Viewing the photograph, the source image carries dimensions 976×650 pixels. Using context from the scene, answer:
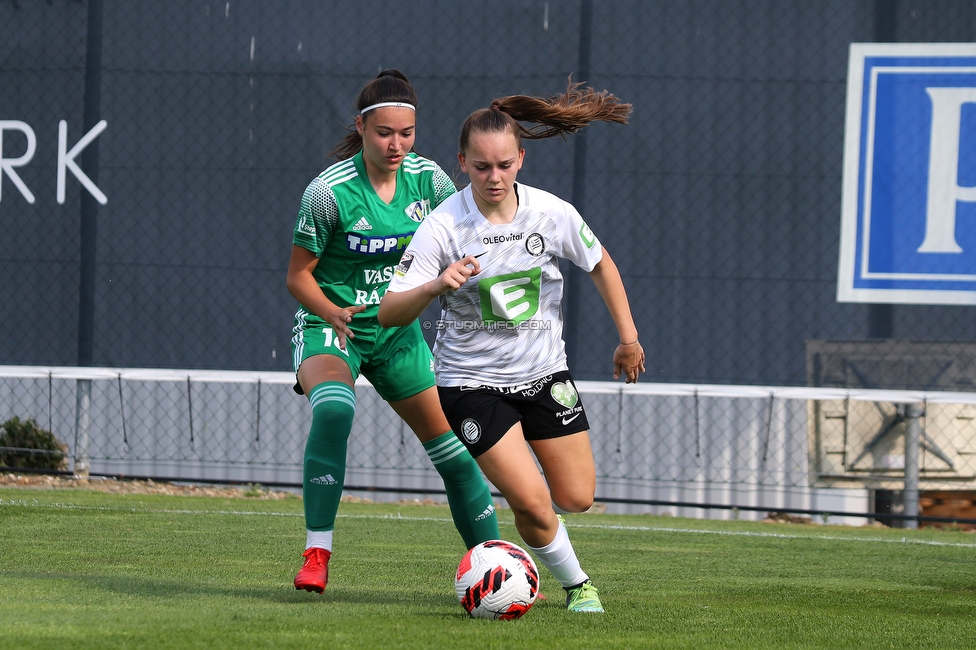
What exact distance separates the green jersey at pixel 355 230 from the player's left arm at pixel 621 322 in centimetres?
78

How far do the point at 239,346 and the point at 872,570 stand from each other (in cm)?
436

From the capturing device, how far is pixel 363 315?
443 cm

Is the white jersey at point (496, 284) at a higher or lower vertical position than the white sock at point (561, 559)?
higher

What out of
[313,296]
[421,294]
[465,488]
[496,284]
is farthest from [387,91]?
[465,488]

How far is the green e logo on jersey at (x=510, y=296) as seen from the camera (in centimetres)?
391

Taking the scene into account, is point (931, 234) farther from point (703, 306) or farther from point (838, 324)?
point (703, 306)

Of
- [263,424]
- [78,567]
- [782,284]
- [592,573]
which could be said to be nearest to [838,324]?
[782,284]

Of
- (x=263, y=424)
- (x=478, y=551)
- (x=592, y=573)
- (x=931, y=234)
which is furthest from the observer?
(x=263, y=424)

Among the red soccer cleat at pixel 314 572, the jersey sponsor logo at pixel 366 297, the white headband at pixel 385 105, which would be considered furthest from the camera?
the jersey sponsor logo at pixel 366 297

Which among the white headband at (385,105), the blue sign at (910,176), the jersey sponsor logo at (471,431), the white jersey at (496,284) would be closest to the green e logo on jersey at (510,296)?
the white jersey at (496,284)

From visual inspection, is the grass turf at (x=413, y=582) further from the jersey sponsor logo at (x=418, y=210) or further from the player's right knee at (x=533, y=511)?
the jersey sponsor logo at (x=418, y=210)

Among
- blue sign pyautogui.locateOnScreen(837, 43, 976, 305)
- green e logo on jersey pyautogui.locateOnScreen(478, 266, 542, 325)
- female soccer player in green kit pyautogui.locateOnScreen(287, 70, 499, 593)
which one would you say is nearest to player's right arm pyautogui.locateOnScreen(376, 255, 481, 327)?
green e logo on jersey pyautogui.locateOnScreen(478, 266, 542, 325)

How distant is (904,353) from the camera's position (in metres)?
7.46

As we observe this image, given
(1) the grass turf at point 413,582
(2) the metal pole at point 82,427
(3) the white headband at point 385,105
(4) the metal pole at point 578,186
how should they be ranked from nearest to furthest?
(1) the grass turf at point 413,582, (3) the white headband at point 385,105, (4) the metal pole at point 578,186, (2) the metal pole at point 82,427
